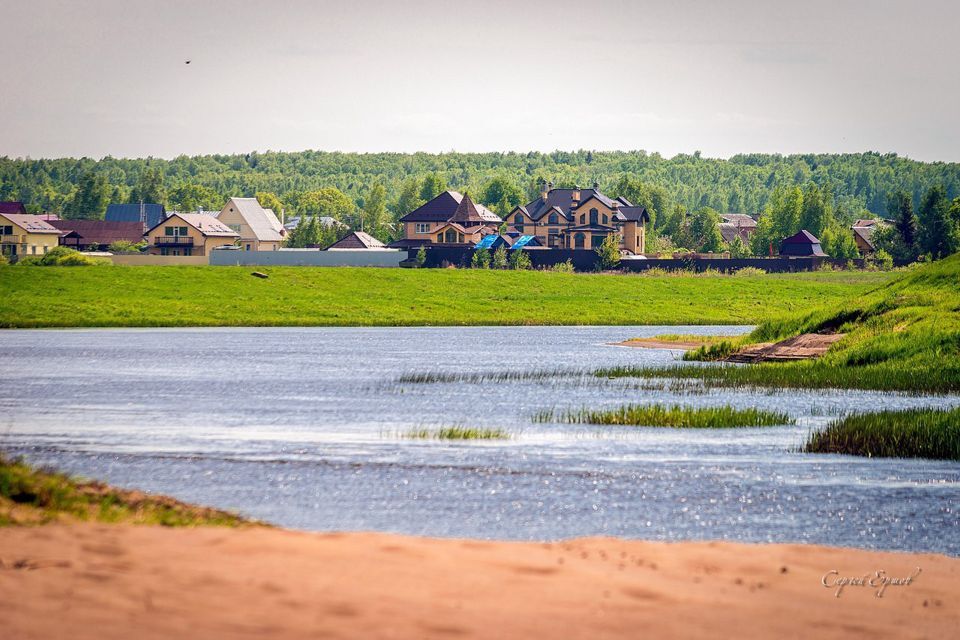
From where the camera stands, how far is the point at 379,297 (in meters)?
113

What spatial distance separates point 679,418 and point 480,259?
373 ft

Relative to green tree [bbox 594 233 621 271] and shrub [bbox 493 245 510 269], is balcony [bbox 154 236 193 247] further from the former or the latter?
green tree [bbox 594 233 621 271]

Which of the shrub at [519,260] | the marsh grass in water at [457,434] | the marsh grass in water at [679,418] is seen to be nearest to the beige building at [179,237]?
the shrub at [519,260]

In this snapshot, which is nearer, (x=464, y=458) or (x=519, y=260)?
(x=464, y=458)

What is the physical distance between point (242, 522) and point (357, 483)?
22.9ft

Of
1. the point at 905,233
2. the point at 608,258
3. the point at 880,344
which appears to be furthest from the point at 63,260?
the point at 905,233

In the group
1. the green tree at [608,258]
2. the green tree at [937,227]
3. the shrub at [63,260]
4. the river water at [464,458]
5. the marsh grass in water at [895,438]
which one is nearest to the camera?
the river water at [464,458]

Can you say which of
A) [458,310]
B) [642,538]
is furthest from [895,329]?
[458,310]

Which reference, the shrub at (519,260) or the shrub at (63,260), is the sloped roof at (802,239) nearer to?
the shrub at (519,260)

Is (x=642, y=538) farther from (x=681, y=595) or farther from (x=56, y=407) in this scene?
(x=56, y=407)

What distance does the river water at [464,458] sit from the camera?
73.0ft

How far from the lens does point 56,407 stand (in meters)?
39.8

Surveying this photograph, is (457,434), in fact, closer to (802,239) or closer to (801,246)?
(801,246)

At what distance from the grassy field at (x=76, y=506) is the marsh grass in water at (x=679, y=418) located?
17620 mm
